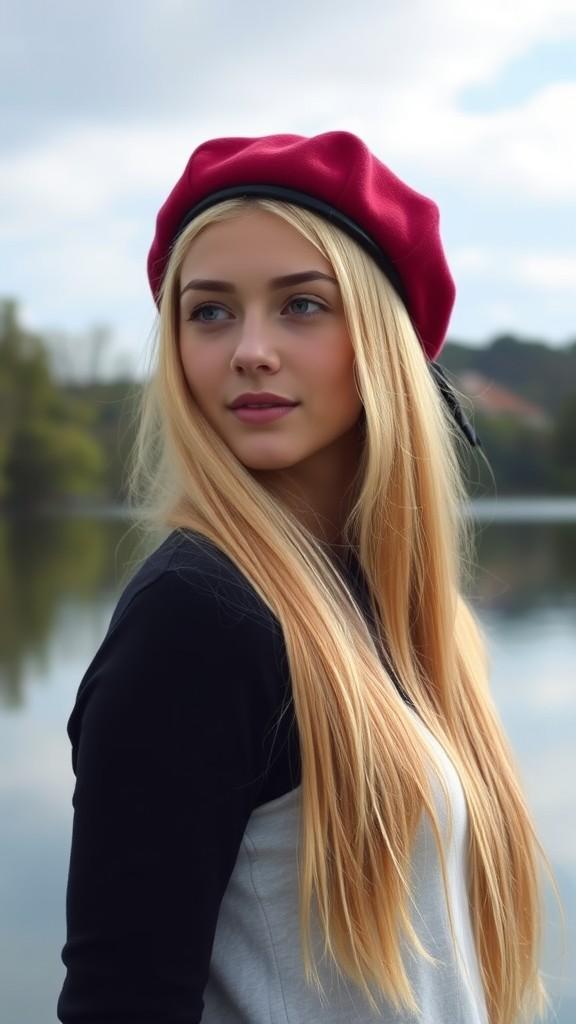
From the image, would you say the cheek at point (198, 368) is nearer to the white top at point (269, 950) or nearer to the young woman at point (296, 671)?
the young woman at point (296, 671)

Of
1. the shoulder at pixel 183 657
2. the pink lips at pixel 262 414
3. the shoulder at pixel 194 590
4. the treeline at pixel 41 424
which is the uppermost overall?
the treeline at pixel 41 424

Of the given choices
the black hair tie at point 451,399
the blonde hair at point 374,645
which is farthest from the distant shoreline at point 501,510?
the blonde hair at point 374,645

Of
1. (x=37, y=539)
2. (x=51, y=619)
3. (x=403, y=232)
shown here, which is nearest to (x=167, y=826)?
(x=403, y=232)

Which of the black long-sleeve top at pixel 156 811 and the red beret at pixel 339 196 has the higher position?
the red beret at pixel 339 196

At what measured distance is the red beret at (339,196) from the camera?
1482mm

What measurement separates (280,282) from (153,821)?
655 mm

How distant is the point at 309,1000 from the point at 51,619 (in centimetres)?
1297

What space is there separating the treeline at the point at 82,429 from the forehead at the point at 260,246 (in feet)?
130

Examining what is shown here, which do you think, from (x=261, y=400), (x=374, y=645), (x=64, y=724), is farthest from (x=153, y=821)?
(x=64, y=724)

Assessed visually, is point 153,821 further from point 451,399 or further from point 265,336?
point 451,399

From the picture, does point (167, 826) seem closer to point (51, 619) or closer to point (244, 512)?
point (244, 512)

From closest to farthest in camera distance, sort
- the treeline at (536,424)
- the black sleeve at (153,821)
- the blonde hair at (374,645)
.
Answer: the black sleeve at (153,821)
the blonde hair at (374,645)
the treeline at (536,424)

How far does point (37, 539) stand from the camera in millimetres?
35219

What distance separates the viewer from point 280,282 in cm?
145
